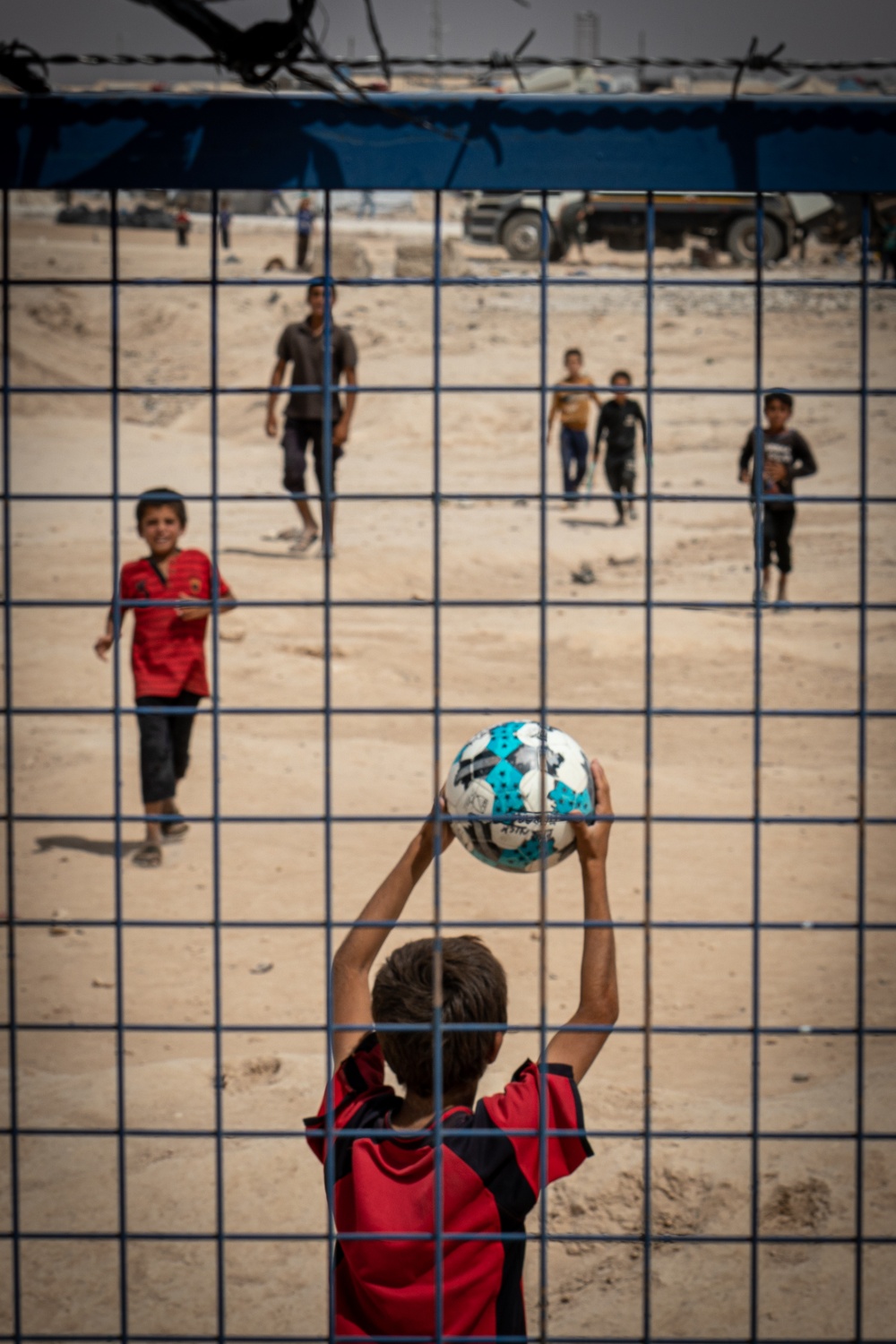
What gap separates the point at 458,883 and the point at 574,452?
985 centimetres

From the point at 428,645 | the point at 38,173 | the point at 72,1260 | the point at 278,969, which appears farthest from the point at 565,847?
the point at 428,645

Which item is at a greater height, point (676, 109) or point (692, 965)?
point (676, 109)

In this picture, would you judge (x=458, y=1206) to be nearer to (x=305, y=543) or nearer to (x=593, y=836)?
(x=593, y=836)

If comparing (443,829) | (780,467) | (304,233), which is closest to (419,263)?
(304,233)

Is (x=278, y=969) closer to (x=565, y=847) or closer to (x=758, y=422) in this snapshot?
(x=565, y=847)

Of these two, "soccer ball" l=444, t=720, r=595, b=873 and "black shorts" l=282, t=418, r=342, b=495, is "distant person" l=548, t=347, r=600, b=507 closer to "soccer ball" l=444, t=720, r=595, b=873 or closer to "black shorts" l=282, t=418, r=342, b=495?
"black shorts" l=282, t=418, r=342, b=495

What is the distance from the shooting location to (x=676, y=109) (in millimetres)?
2414

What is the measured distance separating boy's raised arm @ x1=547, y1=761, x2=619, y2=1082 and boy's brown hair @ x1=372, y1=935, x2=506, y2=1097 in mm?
132

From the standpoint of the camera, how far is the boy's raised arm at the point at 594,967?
249 centimetres

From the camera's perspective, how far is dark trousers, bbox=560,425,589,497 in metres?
16.2

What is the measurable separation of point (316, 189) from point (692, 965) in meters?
4.46

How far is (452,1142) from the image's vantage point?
247cm

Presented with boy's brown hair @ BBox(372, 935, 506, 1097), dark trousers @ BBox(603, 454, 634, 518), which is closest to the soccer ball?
boy's brown hair @ BBox(372, 935, 506, 1097)

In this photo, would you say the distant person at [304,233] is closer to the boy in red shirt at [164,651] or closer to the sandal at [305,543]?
the sandal at [305,543]
